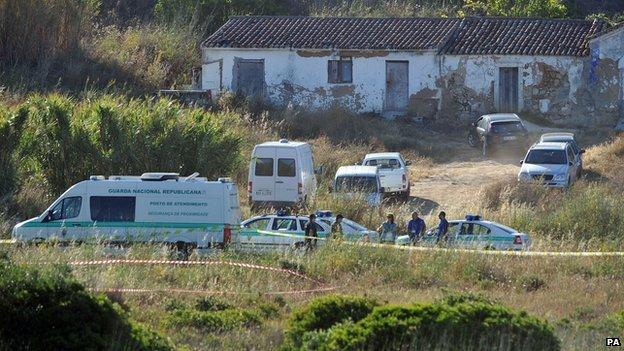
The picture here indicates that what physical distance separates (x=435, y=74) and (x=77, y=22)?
1615 cm

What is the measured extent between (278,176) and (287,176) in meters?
0.26

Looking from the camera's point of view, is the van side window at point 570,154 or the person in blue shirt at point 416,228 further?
the van side window at point 570,154

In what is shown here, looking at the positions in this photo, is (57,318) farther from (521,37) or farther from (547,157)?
(521,37)

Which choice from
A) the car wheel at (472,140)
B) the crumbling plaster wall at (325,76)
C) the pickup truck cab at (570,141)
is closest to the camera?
the pickup truck cab at (570,141)

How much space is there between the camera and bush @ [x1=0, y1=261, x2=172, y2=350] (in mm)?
11820

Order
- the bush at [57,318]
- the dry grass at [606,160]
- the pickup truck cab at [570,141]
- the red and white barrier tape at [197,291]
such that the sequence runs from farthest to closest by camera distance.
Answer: the dry grass at [606,160] → the pickup truck cab at [570,141] → the red and white barrier tape at [197,291] → the bush at [57,318]

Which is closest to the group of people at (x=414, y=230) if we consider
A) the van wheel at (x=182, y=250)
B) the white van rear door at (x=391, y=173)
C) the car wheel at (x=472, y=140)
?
the van wheel at (x=182, y=250)

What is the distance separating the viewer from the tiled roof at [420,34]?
157ft

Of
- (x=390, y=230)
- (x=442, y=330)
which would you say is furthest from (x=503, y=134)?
(x=442, y=330)

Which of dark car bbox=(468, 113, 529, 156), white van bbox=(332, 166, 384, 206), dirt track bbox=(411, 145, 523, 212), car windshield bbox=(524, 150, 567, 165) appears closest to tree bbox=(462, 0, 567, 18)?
dirt track bbox=(411, 145, 523, 212)

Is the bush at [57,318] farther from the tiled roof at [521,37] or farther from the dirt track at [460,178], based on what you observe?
the tiled roof at [521,37]

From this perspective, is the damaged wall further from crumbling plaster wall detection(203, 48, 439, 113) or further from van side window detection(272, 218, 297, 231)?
van side window detection(272, 218, 297, 231)

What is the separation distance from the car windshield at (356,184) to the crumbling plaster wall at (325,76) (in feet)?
51.8

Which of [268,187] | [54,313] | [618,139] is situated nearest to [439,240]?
[268,187]
